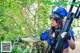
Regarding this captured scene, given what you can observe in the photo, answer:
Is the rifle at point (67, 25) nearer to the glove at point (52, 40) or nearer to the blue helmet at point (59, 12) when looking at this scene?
the glove at point (52, 40)

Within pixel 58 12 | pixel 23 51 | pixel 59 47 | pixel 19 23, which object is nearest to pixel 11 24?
pixel 19 23

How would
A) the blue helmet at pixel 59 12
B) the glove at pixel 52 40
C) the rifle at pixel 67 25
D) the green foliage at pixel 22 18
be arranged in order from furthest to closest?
the green foliage at pixel 22 18 < the blue helmet at pixel 59 12 < the glove at pixel 52 40 < the rifle at pixel 67 25

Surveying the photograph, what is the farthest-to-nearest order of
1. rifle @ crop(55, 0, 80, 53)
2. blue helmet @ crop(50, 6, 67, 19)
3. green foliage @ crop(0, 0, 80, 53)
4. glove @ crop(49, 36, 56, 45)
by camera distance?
green foliage @ crop(0, 0, 80, 53) < blue helmet @ crop(50, 6, 67, 19) < glove @ crop(49, 36, 56, 45) < rifle @ crop(55, 0, 80, 53)

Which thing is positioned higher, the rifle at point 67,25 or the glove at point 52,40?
the rifle at point 67,25

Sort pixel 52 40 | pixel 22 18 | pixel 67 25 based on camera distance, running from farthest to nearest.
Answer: pixel 22 18
pixel 52 40
pixel 67 25

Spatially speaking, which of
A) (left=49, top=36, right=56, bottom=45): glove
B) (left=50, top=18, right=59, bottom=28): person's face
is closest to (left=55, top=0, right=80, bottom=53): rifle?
(left=49, top=36, right=56, bottom=45): glove

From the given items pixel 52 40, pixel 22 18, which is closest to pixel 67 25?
pixel 52 40

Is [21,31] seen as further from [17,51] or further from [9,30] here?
[17,51]

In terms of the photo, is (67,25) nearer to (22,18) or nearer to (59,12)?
(59,12)

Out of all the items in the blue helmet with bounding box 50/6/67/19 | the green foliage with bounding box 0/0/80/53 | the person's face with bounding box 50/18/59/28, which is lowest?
the green foliage with bounding box 0/0/80/53

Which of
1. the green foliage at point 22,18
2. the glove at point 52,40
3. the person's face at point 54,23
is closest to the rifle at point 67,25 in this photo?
the glove at point 52,40

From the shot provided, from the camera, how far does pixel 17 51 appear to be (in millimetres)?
3377

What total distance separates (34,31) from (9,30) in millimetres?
516

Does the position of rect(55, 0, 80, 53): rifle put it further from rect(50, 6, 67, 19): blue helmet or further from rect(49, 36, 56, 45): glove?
rect(50, 6, 67, 19): blue helmet
